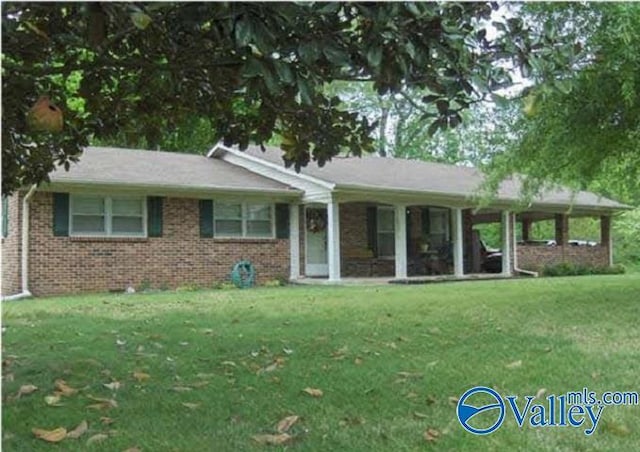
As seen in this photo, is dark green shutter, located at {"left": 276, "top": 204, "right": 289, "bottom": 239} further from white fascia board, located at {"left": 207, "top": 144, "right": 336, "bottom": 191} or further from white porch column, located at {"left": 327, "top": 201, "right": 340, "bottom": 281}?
white porch column, located at {"left": 327, "top": 201, "right": 340, "bottom": 281}

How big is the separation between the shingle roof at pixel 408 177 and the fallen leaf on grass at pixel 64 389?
1194cm

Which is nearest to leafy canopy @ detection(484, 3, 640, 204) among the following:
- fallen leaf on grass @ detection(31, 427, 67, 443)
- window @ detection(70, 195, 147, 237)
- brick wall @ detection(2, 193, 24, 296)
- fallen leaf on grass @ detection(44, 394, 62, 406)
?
fallen leaf on grass @ detection(44, 394, 62, 406)

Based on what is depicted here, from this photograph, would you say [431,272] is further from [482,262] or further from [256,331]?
[256,331]

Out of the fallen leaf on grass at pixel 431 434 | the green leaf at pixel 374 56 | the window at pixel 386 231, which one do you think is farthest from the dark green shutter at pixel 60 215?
the green leaf at pixel 374 56

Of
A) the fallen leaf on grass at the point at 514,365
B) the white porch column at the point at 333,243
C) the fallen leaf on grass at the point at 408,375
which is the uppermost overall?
the white porch column at the point at 333,243

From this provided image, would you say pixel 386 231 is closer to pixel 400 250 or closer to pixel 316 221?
pixel 400 250

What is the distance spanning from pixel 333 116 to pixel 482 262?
17.5 meters

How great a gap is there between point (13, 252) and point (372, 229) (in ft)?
31.1

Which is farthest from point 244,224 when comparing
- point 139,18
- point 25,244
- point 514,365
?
point 139,18

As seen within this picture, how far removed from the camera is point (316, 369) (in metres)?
5.31

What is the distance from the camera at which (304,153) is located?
18.7 ft

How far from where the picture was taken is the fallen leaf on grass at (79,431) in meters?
3.71

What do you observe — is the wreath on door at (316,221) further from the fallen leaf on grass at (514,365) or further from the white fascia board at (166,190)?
the fallen leaf on grass at (514,365)

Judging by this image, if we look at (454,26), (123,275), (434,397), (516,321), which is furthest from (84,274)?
(454,26)
